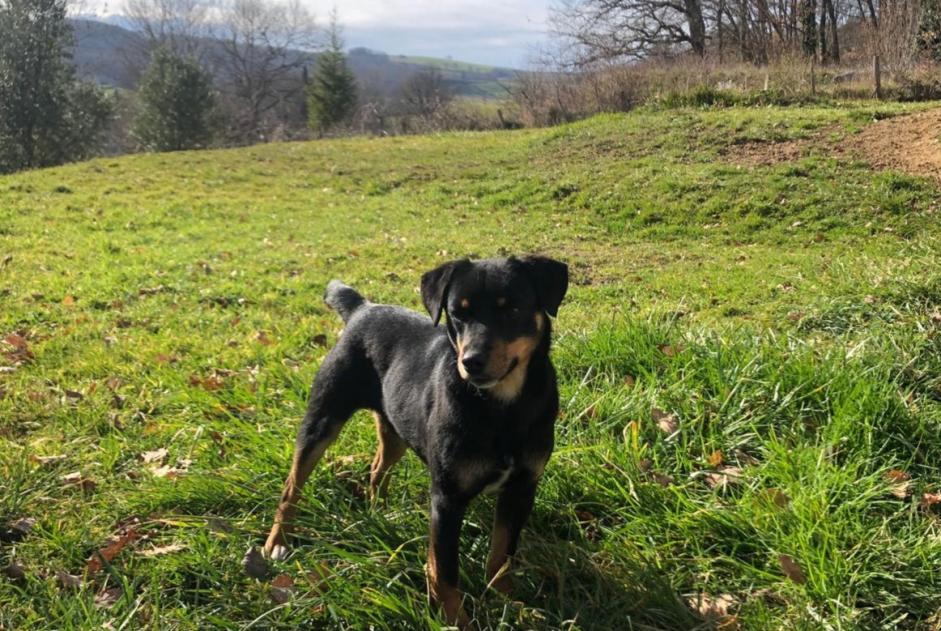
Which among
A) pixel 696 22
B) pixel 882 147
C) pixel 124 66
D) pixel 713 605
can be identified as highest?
pixel 124 66

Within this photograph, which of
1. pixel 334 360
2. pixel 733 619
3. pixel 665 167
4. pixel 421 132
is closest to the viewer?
pixel 733 619

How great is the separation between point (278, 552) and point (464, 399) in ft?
3.70

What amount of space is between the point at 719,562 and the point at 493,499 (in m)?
1.02

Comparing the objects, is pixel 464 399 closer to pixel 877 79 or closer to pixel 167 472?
pixel 167 472

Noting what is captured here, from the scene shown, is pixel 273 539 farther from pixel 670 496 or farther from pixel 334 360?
pixel 670 496

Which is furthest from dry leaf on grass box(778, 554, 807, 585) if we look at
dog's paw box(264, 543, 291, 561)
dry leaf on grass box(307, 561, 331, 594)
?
dog's paw box(264, 543, 291, 561)

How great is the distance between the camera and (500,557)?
2.70 meters

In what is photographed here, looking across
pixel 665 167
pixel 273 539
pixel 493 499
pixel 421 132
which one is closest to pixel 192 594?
pixel 273 539

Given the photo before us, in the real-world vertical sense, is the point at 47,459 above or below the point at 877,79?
below

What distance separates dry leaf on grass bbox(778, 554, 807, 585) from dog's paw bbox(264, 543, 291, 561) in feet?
6.55

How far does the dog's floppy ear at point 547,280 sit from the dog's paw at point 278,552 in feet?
4.99

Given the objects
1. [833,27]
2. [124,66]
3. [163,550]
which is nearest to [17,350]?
[163,550]

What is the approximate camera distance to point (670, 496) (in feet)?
9.80

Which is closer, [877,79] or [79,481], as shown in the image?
[79,481]
